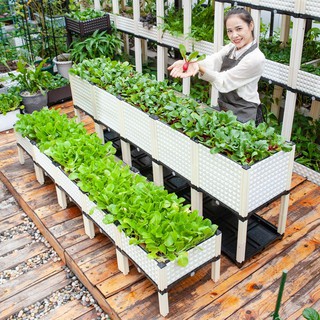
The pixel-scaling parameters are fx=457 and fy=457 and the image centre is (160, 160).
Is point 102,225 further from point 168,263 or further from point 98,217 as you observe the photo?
point 168,263

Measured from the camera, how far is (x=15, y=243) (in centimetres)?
371

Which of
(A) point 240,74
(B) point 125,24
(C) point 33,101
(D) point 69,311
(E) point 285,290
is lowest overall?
(D) point 69,311

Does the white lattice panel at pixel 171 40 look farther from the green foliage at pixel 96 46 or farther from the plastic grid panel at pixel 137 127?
the plastic grid panel at pixel 137 127

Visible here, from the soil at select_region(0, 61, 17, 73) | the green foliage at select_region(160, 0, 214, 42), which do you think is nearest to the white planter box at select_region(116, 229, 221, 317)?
the green foliage at select_region(160, 0, 214, 42)

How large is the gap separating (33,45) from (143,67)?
1662 millimetres

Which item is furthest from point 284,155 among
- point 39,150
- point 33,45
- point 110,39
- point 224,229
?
point 33,45

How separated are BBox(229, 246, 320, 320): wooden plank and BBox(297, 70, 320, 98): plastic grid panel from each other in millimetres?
1330

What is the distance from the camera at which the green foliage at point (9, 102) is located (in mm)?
5113

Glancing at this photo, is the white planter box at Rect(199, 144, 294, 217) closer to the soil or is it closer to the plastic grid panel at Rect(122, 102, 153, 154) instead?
the plastic grid panel at Rect(122, 102, 153, 154)

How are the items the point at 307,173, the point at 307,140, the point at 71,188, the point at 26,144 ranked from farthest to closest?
the point at 307,140
the point at 26,144
the point at 307,173
the point at 71,188

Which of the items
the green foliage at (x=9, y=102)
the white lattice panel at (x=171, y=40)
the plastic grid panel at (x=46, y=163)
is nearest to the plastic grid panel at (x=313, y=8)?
the white lattice panel at (x=171, y=40)

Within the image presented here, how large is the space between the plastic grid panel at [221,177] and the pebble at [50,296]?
1.10m

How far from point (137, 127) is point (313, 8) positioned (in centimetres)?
167

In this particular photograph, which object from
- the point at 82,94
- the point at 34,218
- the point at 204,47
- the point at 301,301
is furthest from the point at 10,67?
the point at 301,301
